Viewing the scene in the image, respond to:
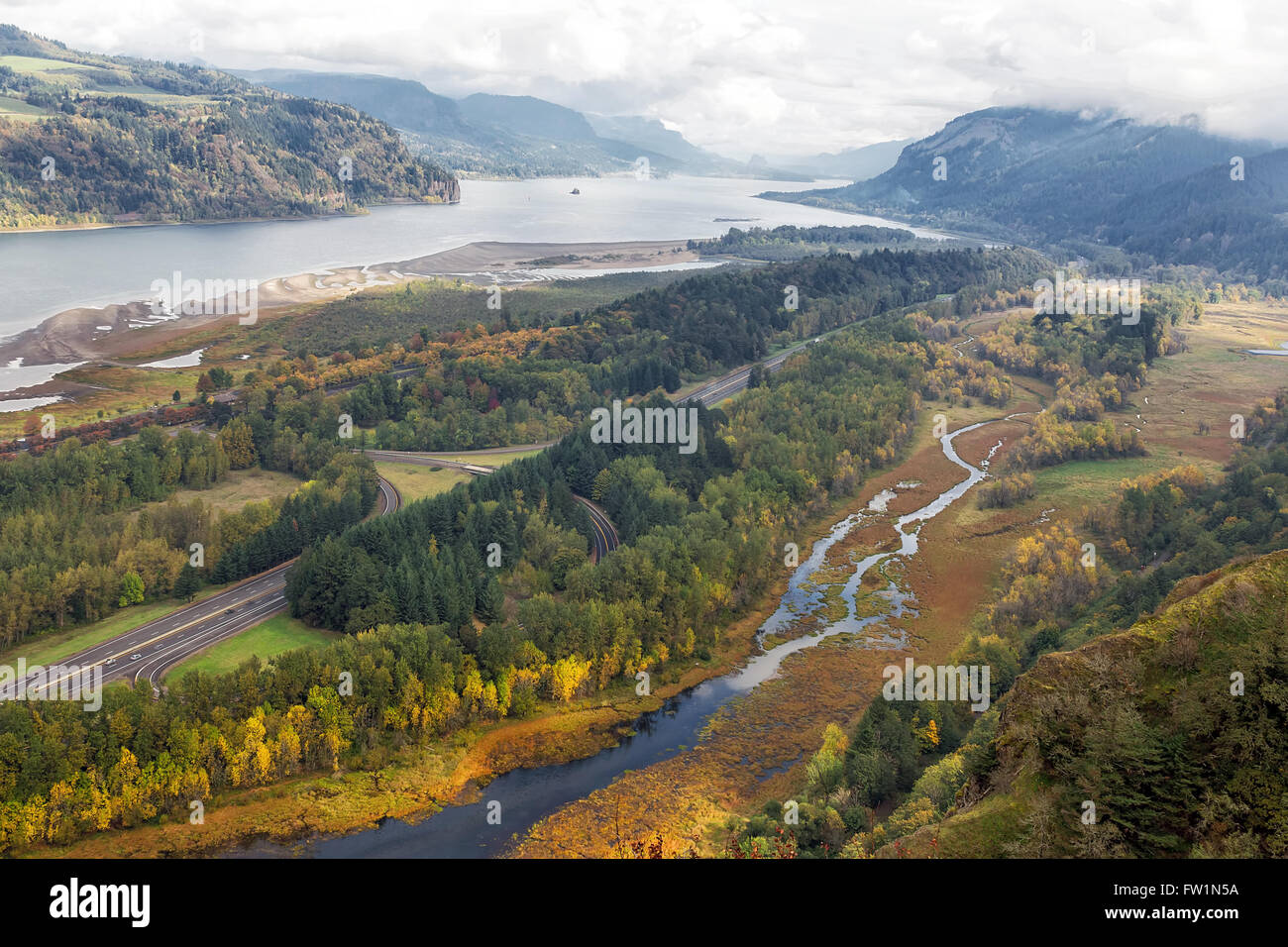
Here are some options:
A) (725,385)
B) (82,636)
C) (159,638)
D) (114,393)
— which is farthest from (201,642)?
(725,385)

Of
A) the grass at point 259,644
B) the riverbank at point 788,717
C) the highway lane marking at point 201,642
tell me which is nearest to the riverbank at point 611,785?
the riverbank at point 788,717

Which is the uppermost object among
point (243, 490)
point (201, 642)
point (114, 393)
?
point (114, 393)

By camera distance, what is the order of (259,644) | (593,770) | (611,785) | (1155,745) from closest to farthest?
(1155,745) → (611,785) → (593,770) → (259,644)

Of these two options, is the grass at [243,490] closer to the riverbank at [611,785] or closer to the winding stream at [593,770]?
the riverbank at [611,785]

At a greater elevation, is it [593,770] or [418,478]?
[418,478]

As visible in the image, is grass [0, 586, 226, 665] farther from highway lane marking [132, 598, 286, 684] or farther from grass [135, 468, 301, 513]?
grass [135, 468, 301, 513]

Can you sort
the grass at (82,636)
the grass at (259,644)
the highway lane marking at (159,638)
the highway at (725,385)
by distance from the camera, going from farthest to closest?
the highway at (725,385), the grass at (82,636), the grass at (259,644), the highway lane marking at (159,638)

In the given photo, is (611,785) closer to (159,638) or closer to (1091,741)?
(1091,741)
